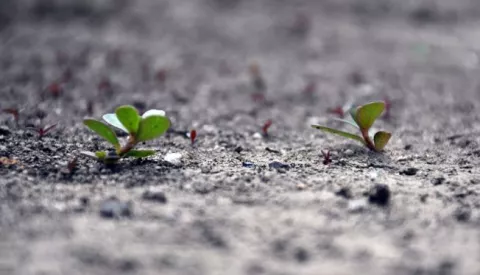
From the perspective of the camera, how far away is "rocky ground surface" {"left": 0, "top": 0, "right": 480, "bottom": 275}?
1.81 metres

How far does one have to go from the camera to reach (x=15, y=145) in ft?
9.04

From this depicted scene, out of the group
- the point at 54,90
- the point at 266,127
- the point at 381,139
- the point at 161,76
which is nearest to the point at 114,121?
the point at 266,127

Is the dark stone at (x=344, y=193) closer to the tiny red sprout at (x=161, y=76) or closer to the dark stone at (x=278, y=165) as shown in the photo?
the dark stone at (x=278, y=165)

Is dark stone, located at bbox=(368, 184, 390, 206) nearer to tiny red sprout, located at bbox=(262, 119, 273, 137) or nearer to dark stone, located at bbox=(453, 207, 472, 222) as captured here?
dark stone, located at bbox=(453, 207, 472, 222)

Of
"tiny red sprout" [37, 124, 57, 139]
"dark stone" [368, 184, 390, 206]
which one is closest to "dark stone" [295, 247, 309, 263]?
"dark stone" [368, 184, 390, 206]

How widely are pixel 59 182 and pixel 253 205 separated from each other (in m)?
0.78

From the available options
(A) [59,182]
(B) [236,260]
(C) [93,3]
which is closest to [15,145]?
(A) [59,182]

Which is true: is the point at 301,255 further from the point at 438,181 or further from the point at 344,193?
the point at 438,181

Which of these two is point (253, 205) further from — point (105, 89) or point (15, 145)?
point (105, 89)

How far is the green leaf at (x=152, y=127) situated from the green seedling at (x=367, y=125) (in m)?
0.65

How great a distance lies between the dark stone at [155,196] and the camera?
215 centimetres

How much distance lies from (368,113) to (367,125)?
0.08 meters

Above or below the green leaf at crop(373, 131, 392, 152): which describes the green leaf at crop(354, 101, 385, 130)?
above

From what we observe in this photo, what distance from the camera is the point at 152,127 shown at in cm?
248
